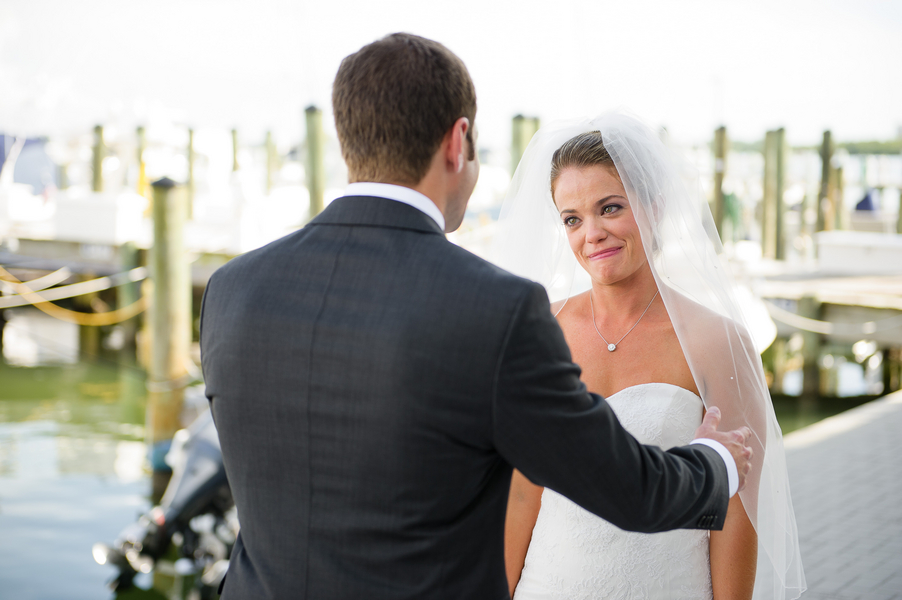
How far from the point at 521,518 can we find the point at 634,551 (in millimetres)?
364

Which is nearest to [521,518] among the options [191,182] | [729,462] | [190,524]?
[729,462]

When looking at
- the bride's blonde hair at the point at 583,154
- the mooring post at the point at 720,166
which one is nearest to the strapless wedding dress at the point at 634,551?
the bride's blonde hair at the point at 583,154

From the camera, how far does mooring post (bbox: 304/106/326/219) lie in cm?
994

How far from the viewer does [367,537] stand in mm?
1183

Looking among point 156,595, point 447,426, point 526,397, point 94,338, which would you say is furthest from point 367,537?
point 94,338

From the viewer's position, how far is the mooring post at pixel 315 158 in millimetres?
9938

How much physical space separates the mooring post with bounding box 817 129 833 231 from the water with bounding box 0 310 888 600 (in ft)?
20.5

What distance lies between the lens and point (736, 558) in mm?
2021

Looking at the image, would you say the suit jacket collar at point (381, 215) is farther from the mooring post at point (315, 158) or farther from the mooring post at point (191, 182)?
the mooring post at point (191, 182)

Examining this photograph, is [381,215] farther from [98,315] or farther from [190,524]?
[98,315]

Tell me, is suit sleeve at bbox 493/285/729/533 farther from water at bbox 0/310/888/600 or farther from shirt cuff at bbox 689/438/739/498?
water at bbox 0/310/888/600

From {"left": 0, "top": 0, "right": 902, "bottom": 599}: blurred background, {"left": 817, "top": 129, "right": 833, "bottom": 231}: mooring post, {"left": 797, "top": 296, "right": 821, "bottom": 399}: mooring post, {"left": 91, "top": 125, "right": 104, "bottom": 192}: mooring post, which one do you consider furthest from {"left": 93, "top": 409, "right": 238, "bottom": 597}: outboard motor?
{"left": 91, "top": 125, "right": 104, "bottom": 192}: mooring post

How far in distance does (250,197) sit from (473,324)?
12100 mm

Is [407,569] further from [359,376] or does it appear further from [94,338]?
[94,338]
